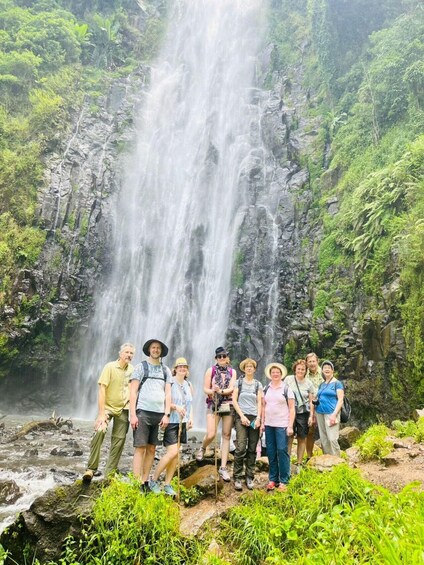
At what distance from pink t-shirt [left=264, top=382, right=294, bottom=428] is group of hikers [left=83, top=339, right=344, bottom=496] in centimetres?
1

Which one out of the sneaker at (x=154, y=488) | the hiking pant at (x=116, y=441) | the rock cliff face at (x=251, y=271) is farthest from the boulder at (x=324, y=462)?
the rock cliff face at (x=251, y=271)

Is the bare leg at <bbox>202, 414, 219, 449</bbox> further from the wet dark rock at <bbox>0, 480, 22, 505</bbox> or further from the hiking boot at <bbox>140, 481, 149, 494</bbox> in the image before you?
the wet dark rock at <bbox>0, 480, 22, 505</bbox>

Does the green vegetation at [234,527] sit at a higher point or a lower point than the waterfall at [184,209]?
lower

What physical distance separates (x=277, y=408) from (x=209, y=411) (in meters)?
1.11

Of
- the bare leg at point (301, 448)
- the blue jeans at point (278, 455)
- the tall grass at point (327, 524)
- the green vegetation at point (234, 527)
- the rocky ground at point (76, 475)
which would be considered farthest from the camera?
the bare leg at point (301, 448)

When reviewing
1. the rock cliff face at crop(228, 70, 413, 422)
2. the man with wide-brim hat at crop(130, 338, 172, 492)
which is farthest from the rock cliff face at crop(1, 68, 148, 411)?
the man with wide-brim hat at crop(130, 338, 172, 492)

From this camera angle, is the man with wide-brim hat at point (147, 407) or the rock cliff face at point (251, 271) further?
the rock cliff face at point (251, 271)

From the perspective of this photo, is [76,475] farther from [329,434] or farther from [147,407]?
[329,434]

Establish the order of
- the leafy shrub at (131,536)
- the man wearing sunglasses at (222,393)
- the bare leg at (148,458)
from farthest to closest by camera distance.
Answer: the man wearing sunglasses at (222,393) < the bare leg at (148,458) < the leafy shrub at (131,536)

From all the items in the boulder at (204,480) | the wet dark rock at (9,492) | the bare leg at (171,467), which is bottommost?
the wet dark rock at (9,492)

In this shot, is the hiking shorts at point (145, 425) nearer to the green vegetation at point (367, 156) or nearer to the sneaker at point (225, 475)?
the sneaker at point (225, 475)

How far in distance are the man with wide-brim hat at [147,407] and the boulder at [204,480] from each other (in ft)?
2.64

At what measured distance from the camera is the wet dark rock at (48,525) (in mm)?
4195

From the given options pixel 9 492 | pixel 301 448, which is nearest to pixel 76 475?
pixel 9 492
